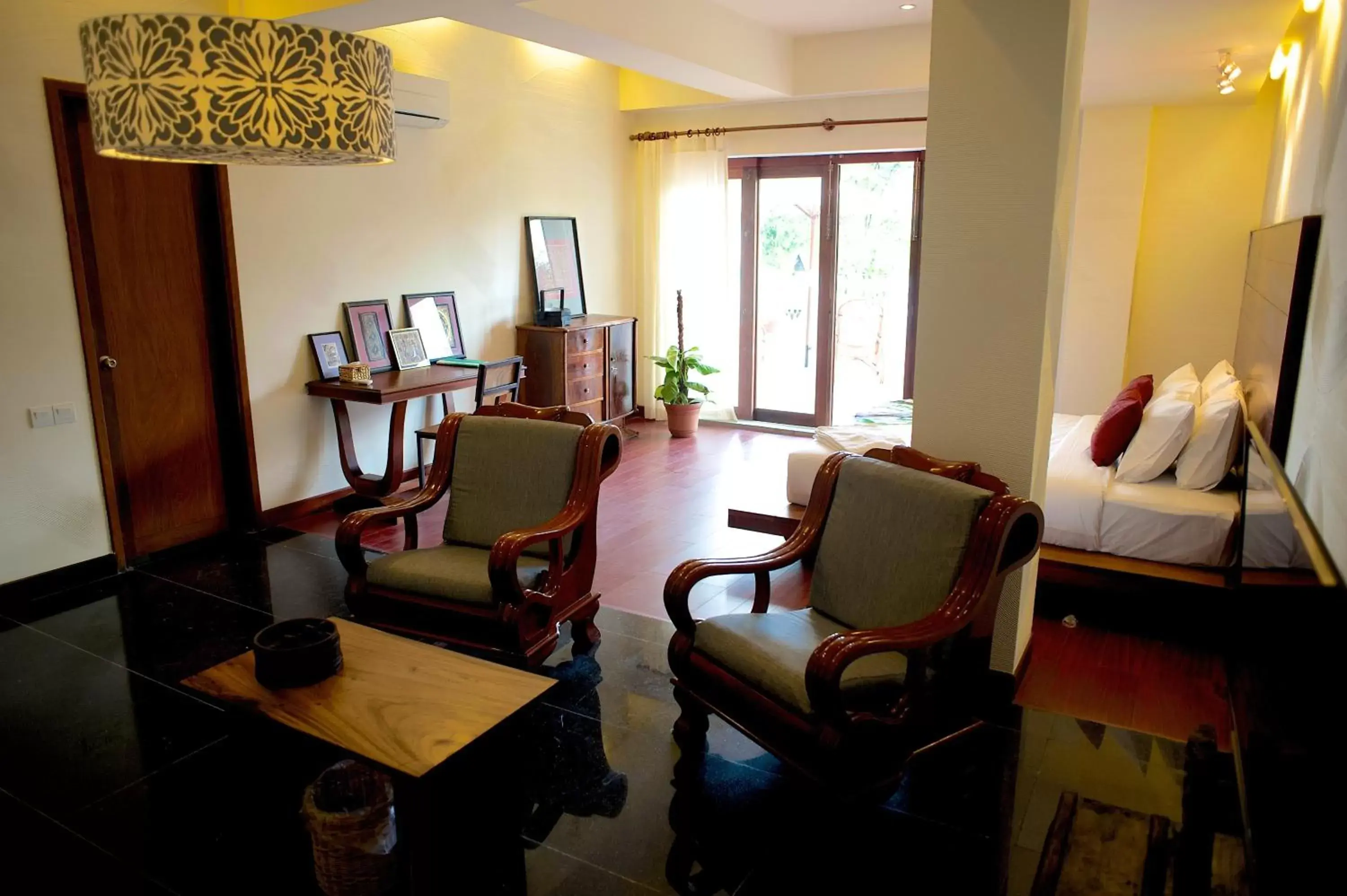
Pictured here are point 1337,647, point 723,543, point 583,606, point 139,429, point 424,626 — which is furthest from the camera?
point 723,543

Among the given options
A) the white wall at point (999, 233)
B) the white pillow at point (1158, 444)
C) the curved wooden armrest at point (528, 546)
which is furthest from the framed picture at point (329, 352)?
the white pillow at point (1158, 444)

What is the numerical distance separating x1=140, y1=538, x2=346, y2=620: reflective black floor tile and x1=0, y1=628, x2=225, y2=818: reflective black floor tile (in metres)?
0.72

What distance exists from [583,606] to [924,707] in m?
1.51

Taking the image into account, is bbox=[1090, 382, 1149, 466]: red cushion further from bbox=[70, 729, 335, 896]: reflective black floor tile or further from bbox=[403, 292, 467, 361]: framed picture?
bbox=[403, 292, 467, 361]: framed picture

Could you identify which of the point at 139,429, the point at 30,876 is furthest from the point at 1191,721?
the point at 139,429

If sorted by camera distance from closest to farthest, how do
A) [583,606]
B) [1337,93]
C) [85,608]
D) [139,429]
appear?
1. [1337,93]
2. [583,606]
3. [85,608]
4. [139,429]

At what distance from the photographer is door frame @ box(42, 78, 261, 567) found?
3.95 m

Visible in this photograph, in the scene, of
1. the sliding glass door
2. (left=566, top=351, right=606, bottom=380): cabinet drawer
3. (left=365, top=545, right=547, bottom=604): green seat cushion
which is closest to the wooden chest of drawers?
(left=566, top=351, right=606, bottom=380): cabinet drawer

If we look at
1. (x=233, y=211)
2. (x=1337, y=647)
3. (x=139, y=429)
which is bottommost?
(x=139, y=429)

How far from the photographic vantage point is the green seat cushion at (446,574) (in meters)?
3.17

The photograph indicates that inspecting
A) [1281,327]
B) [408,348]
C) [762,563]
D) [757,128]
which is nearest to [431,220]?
[408,348]

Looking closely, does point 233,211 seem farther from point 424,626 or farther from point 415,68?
point 424,626

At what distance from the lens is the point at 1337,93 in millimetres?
2746

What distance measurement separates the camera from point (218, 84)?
2.00 meters
